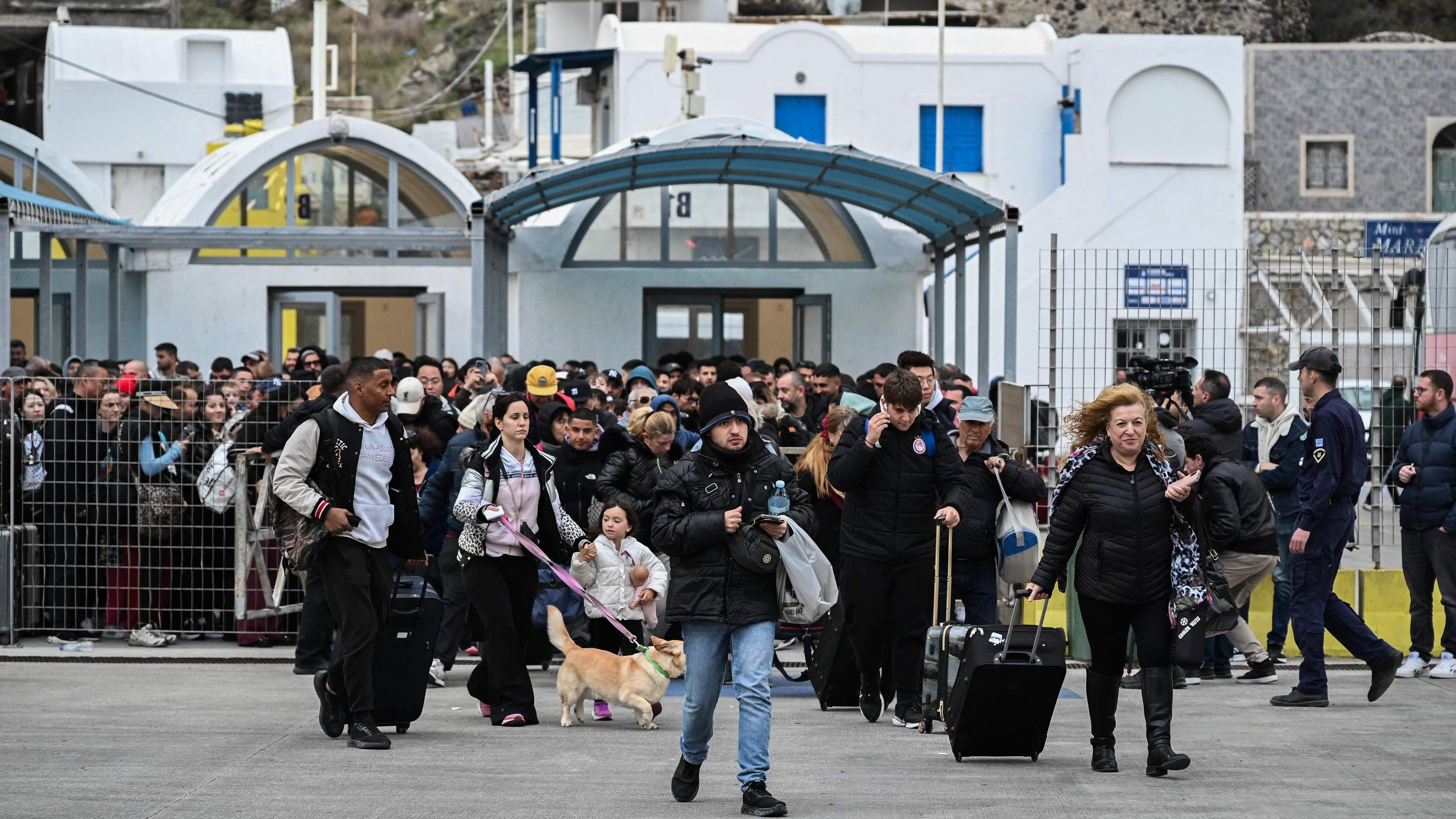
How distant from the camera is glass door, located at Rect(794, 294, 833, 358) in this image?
21.9 metres

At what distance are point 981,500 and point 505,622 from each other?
2730 millimetres

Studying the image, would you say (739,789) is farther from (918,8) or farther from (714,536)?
(918,8)

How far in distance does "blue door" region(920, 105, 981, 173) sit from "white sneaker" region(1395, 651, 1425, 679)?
28.7 m

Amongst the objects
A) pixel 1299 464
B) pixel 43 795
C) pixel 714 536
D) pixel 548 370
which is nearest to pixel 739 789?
pixel 714 536

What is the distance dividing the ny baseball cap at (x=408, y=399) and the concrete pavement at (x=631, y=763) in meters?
1.90

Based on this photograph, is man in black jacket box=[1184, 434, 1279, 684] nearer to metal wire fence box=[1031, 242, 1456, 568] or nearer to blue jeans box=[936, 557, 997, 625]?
metal wire fence box=[1031, 242, 1456, 568]

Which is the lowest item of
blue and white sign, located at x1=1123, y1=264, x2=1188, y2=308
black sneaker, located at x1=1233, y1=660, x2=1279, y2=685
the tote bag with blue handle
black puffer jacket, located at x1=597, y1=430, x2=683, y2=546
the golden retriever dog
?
black sneaker, located at x1=1233, y1=660, x2=1279, y2=685

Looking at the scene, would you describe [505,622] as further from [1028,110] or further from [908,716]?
[1028,110]

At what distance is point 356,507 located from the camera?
8.27m

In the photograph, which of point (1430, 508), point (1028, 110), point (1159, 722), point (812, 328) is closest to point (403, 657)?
point (1159, 722)

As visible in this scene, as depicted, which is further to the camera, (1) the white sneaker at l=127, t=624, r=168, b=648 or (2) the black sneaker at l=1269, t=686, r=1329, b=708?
(1) the white sneaker at l=127, t=624, r=168, b=648

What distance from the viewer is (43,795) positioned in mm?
7074

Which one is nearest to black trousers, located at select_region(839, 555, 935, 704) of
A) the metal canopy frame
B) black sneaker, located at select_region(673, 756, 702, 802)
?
black sneaker, located at select_region(673, 756, 702, 802)

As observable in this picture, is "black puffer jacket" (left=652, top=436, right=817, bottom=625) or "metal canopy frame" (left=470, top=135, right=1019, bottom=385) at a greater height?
"metal canopy frame" (left=470, top=135, right=1019, bottom=385)
